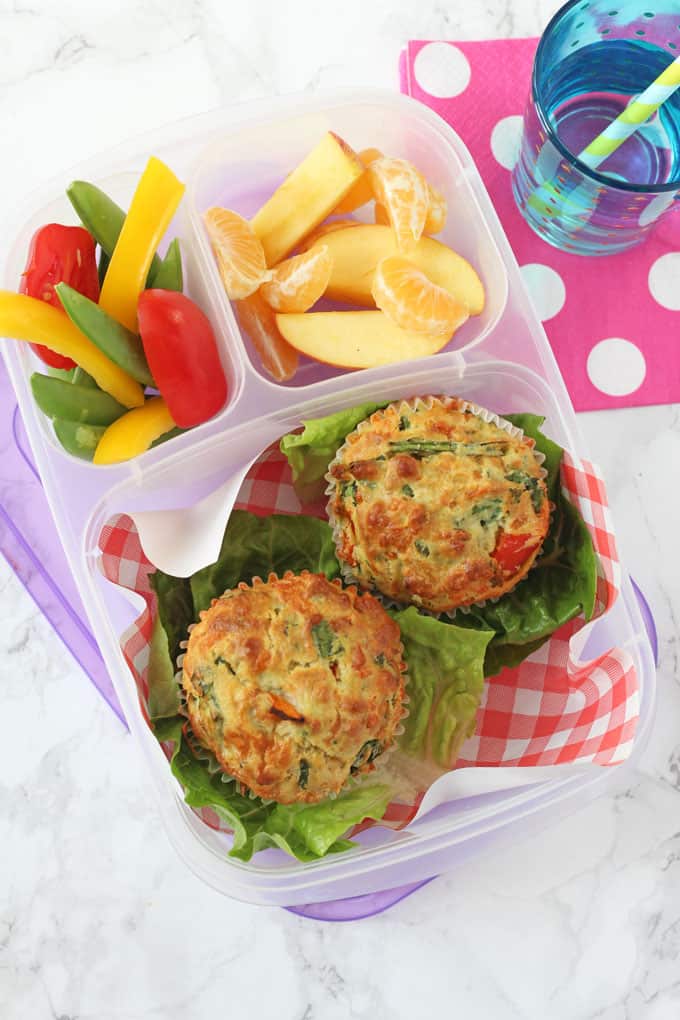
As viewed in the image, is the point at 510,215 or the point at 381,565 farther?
the point at 510,215

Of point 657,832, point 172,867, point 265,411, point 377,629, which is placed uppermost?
point 265,411

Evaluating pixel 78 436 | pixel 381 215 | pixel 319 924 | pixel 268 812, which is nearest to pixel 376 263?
pixel 381 215

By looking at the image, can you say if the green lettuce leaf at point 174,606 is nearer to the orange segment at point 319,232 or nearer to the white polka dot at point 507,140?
the orange segment at point 319,232

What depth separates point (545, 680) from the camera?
1488 mm

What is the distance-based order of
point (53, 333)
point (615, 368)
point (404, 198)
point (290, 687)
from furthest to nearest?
point (615, 368)
point (404, 198)
point (53, 333)
point (290, 687)

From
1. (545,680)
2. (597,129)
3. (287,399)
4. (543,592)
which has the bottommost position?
(545,680)

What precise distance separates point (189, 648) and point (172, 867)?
1.39 ft

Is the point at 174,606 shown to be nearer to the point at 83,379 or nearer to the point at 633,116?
the point at 83,379

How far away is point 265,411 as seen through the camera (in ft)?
4.89

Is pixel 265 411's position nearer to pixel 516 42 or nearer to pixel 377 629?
pixel 377 629

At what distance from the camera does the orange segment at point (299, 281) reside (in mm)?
1452

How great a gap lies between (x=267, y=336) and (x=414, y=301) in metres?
0.24

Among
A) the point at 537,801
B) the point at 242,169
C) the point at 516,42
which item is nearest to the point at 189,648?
the point at 537,801

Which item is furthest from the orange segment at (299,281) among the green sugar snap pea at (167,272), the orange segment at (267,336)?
the green sugar snap pea at (167,272)
